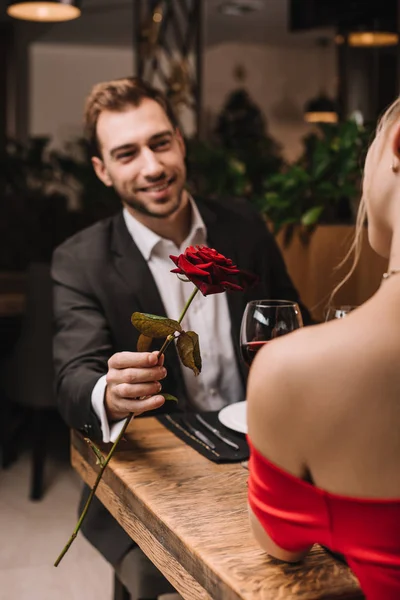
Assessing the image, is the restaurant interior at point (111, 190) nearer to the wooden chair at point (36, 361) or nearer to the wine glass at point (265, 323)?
the wooden chair at point (36, 361)

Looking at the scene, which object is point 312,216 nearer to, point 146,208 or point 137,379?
point 146,208

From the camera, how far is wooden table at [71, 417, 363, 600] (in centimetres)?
87

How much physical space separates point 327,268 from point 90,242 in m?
0.95

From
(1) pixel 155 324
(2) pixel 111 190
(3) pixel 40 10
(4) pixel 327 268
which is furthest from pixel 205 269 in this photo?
(2) pixel 111 190

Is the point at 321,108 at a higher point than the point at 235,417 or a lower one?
higher

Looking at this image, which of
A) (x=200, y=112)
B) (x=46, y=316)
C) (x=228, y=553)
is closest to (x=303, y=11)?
(x=200, y=112)

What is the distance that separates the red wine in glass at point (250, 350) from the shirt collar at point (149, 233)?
83cm

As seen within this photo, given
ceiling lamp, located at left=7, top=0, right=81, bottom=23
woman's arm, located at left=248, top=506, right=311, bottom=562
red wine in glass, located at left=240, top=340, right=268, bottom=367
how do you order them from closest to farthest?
woman's arm, located at left=248, top=506, right=311, bottom=562, red wine in glass, located at left=240, top=340, right=268, bottom=367, ceiling lamp, located at left=7, top=0, right=81, bottom=23

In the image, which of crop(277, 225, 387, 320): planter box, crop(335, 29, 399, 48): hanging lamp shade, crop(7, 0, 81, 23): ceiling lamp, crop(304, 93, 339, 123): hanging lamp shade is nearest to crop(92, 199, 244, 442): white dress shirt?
crop(277, 225, 387, 320): planter box

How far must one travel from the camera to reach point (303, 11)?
15.8 ft

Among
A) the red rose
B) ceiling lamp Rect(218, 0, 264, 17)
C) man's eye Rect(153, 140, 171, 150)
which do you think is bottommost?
the red rose

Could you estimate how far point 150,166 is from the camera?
80.2 inches

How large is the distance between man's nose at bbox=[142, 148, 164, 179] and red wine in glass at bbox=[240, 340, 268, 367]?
89 cm

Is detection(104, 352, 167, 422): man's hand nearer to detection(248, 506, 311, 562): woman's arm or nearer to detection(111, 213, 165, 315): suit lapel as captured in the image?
detection(248, 506, 311, 562): woman's arm
